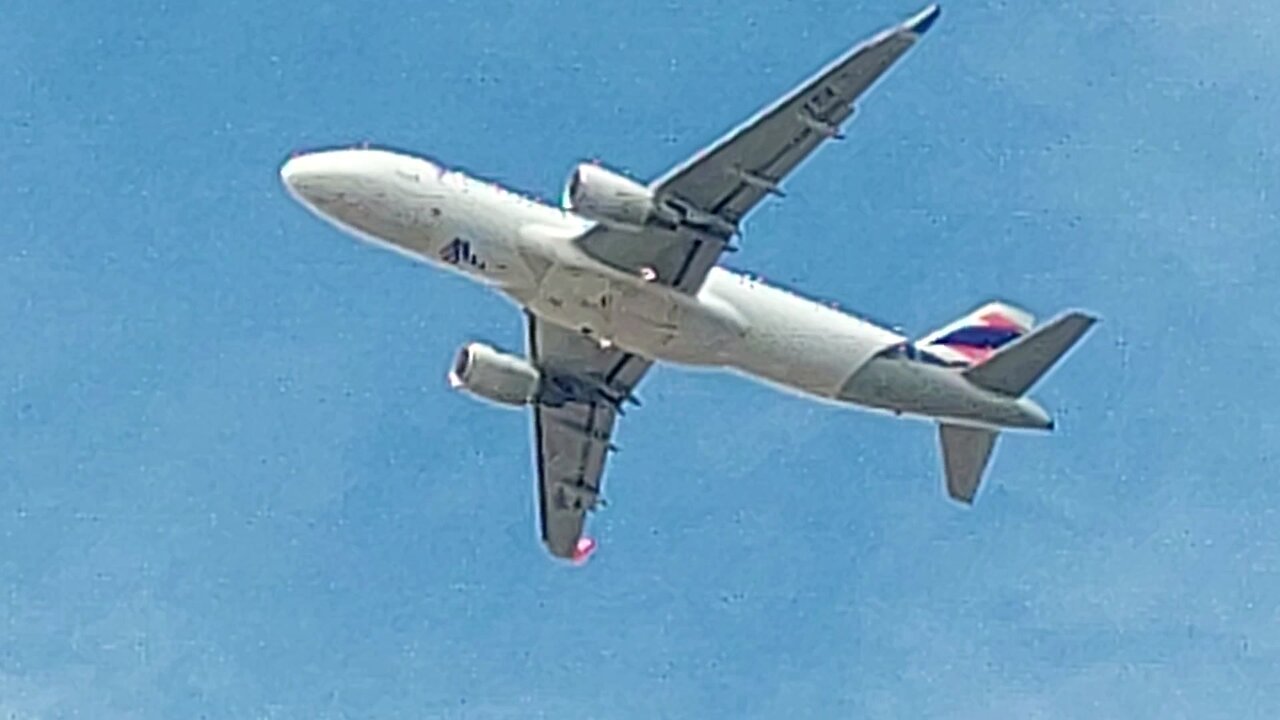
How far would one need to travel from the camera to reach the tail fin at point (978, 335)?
107 metres

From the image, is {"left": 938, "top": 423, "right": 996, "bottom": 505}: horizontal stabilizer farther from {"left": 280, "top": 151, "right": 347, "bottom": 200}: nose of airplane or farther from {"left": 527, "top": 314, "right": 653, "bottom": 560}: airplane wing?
{"left": 280, "top": 151, "right": 347, "bottom": 200}: nose of airplane

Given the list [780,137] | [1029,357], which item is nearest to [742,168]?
[780,137]

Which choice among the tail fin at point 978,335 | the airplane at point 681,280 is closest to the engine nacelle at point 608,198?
the airplane at point 681,280

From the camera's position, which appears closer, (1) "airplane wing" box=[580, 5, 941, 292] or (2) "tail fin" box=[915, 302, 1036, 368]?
(1) "airplane wing" box=[580, 5, 941, 292]

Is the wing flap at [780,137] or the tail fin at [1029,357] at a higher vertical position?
the wing flap at [780,137]

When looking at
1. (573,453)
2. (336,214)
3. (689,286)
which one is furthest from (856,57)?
(573,453)

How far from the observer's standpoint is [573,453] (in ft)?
384

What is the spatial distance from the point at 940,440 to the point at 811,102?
55.6 feet

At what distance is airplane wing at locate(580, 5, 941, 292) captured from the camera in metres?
95.1

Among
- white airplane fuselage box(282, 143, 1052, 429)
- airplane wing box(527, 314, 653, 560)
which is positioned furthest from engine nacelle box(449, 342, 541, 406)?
white airplane fuselage box(282, 143, 1052, 429)

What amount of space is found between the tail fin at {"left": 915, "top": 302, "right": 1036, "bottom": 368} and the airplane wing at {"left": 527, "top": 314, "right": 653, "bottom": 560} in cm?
1240

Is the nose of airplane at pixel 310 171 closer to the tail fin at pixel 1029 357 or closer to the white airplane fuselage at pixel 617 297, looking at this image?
the white airplane fuselage at pixel 617 297

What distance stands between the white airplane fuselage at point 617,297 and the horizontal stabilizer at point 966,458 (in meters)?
2.28

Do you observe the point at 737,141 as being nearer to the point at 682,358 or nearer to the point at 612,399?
the point at 682,358
